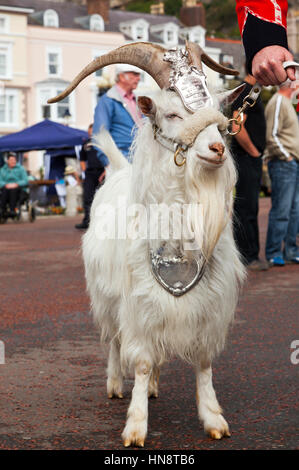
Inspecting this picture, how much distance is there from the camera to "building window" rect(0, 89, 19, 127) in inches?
2251

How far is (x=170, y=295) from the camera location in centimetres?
396

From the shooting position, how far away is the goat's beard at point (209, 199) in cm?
377

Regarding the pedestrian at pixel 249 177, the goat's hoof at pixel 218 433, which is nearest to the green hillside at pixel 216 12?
the pedestrian at pixel 249 177

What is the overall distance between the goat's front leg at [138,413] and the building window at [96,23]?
204 ft

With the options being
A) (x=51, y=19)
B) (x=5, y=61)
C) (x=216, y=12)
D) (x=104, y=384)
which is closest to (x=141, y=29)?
(x=51, y=19)

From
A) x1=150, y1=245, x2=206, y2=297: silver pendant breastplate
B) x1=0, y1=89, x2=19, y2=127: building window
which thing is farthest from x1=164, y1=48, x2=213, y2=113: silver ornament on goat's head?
x1=0, y1=89, x2=19, y2=127: building window

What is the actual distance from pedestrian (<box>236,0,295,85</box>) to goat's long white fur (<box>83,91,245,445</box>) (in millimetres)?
562

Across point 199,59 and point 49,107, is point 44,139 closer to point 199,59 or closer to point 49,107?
point 199,59

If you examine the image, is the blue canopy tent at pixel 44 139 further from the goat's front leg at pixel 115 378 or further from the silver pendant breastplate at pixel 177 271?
the silver pendant breastplate at pixel 177 271

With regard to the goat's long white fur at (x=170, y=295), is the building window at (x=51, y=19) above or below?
above

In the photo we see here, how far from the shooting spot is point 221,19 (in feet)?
371
